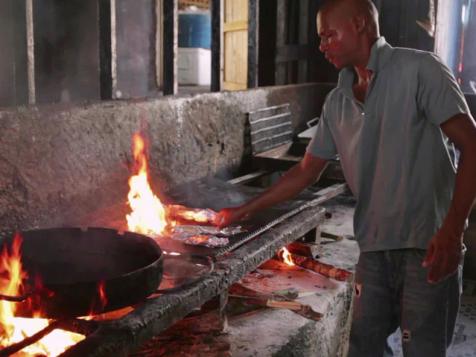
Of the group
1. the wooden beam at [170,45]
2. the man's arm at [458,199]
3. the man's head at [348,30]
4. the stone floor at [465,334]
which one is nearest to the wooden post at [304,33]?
the wooden beam at [170,45]

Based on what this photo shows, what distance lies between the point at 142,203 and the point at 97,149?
540 mm

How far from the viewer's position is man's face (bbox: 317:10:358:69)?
305 centimetres

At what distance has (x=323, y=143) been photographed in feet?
11.7

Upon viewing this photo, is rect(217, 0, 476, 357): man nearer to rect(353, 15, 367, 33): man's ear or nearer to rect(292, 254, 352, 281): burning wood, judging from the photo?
rect(353, 15, 367, 33): man's ear

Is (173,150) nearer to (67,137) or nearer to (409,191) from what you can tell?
(67,137)

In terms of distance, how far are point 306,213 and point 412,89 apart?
1.56m

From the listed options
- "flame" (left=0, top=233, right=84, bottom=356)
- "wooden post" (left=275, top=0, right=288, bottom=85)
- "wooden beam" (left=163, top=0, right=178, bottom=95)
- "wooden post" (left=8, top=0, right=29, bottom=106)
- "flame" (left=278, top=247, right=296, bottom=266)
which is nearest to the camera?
"flame" (left=0, top=233, right=84, bottom=356)

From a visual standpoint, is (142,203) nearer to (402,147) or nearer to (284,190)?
(284,190)

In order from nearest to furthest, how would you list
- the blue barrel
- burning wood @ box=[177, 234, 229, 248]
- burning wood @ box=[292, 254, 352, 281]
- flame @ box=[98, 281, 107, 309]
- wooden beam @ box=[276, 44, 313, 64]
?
1. flame @ box=[98, 281, 107, 309]
2. burning wood @ box=[177, 234, 229, 248]
3. burning wood @ box=[292, 254, 352, 281]
4. wooden beam @ box=[276, 44, 313, 64]
5. the blue barrel

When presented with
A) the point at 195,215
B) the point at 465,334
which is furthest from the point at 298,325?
the point at 465,334

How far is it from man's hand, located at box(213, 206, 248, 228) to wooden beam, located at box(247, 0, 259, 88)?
3.62 m

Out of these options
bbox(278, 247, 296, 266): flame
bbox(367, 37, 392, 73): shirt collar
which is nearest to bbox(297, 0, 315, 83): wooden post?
bbox(278, 247, 296, 266): flame

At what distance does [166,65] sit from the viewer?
5480mm

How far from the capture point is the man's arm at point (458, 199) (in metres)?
2.72
